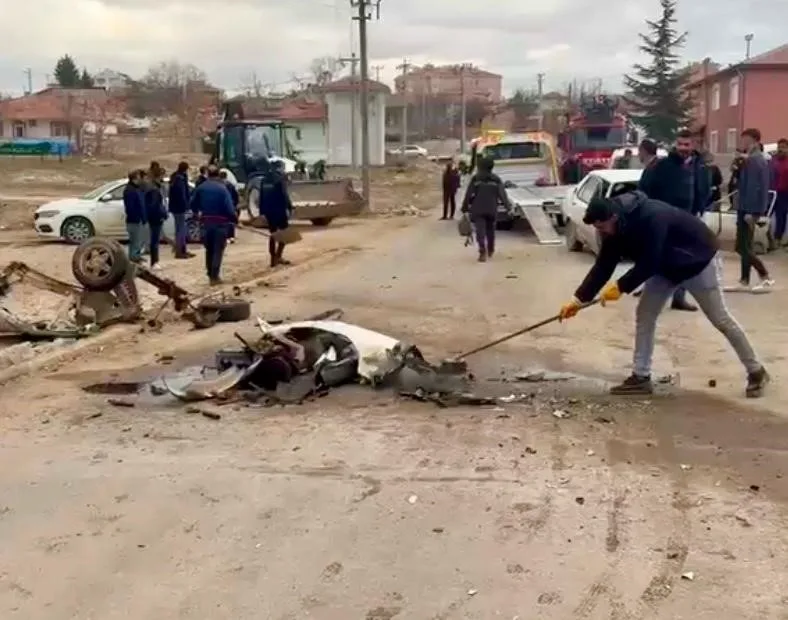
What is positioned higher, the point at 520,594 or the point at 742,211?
the point at 742,211

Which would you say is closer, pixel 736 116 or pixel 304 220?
pixel 304 220

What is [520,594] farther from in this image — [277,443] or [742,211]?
[742,211]

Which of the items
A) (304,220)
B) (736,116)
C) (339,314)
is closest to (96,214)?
(304,220)

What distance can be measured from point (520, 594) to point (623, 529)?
0.94 meters

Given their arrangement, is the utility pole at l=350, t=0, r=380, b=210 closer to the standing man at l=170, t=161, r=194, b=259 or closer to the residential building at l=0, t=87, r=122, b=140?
the standing man at l=170, t=161, r=194, b=259

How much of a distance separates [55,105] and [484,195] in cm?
8807

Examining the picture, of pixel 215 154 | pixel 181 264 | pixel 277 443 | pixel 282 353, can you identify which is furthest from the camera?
pixel 215 154

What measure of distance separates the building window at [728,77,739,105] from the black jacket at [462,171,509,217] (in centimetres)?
4068

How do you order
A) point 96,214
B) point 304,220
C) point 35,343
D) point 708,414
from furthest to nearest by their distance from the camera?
point 304,220, point 96,214, point 35,343, point 708,414

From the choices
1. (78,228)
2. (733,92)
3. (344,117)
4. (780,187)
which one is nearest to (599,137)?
(780,187)

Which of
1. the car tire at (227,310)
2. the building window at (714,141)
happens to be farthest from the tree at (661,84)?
the car tire at (227,310)

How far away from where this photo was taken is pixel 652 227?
7820 mm

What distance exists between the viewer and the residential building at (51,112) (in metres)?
92.2

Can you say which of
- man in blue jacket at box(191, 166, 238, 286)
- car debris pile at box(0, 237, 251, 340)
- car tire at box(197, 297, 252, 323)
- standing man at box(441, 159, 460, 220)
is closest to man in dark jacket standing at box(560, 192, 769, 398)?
car tire at box(197, 297, 252, 323)
